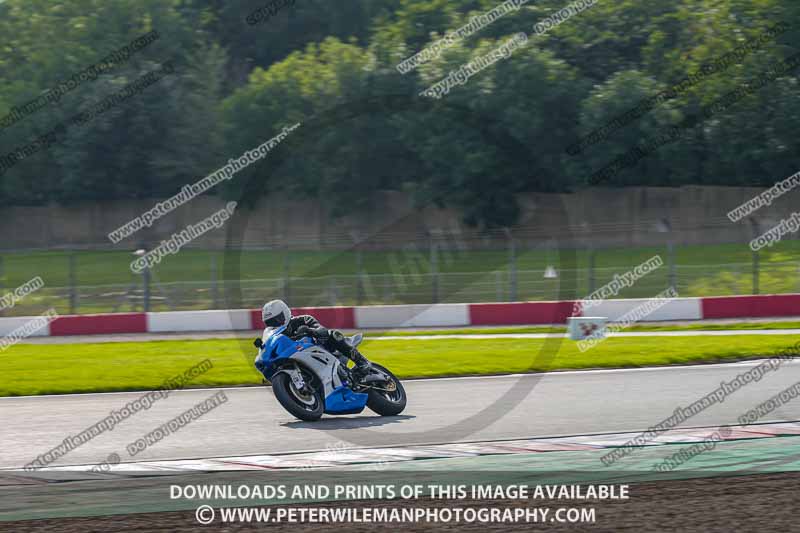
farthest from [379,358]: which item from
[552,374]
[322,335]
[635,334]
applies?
[322,335]

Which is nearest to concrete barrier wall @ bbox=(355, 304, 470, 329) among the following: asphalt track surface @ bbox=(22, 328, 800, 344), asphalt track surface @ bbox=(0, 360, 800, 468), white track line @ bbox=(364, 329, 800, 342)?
asphalt track surface @ bbox=(22, 328, 800, 344)

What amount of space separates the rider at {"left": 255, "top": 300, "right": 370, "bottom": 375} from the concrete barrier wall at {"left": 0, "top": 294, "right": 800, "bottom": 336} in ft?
43.9

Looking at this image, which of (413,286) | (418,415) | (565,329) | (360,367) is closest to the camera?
(360,367)

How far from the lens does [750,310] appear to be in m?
25.8

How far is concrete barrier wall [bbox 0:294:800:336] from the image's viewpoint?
25328 mm

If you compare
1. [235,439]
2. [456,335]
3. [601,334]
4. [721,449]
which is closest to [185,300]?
[456,335]

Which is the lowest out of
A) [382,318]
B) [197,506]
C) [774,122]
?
[382,318]

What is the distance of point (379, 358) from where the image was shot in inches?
752

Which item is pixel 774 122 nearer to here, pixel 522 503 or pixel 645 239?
pixel 645 239

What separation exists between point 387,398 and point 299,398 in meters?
0.99

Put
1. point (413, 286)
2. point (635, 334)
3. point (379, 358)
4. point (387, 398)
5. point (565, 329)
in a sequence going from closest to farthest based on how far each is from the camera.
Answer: point (387, 398) < point (379, 358) < point (635, 334) < point (565, 329) < point (413, 286)

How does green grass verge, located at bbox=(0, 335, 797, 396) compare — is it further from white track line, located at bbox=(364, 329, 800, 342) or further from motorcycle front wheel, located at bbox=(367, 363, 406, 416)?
motorcycle front wheel, located at bbox=(367, 363, 406, 416)

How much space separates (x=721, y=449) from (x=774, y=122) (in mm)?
32015

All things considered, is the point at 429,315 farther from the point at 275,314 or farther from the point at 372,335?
the point at 275,314
